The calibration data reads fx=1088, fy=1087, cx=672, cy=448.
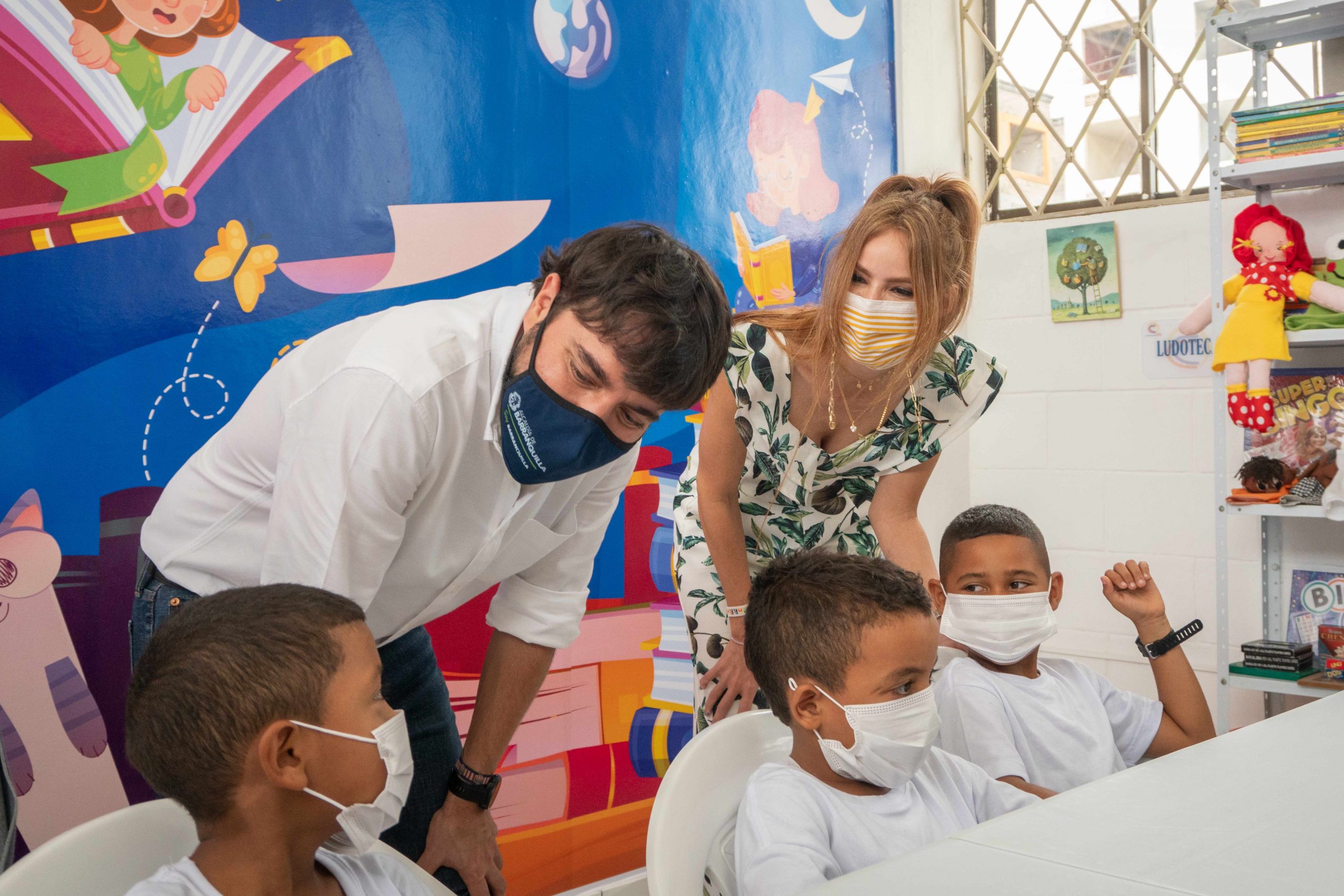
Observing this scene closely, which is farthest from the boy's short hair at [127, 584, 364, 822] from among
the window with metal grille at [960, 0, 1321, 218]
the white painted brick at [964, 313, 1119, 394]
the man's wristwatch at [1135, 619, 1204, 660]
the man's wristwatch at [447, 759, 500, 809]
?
the window with metal grille at [960, 0, 1321, 218]

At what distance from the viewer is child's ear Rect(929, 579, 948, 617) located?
1567mm

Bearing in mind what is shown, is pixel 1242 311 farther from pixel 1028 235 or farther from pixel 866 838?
pixel 866 838

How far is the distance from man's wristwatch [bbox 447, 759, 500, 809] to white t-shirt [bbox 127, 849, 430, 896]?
23cm

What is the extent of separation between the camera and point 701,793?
1091mm

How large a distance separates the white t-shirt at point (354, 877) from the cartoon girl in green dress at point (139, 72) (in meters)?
1.01

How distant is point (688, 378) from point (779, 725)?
44 centimetres

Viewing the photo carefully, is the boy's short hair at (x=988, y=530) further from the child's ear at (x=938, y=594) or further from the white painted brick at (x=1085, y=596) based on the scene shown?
the white painted brick at (x=1085, y=596)

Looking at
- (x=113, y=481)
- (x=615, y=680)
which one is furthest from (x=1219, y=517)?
(x=113, y=481)

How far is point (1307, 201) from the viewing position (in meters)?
2.46

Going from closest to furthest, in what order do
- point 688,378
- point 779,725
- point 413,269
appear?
point 688,378
point 779,725
point 413,269

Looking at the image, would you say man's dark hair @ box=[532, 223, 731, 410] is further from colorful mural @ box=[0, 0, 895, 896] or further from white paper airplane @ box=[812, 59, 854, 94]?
white paper airplane @ box=[812, 59, 854, 94]

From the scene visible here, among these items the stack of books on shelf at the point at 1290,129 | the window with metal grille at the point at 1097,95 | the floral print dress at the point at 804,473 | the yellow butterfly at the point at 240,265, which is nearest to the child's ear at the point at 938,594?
the floral print dress at the point at 804,473

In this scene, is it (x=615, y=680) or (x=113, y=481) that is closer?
(x=113, y=481)

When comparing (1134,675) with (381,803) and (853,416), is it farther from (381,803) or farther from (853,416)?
(381,803)
